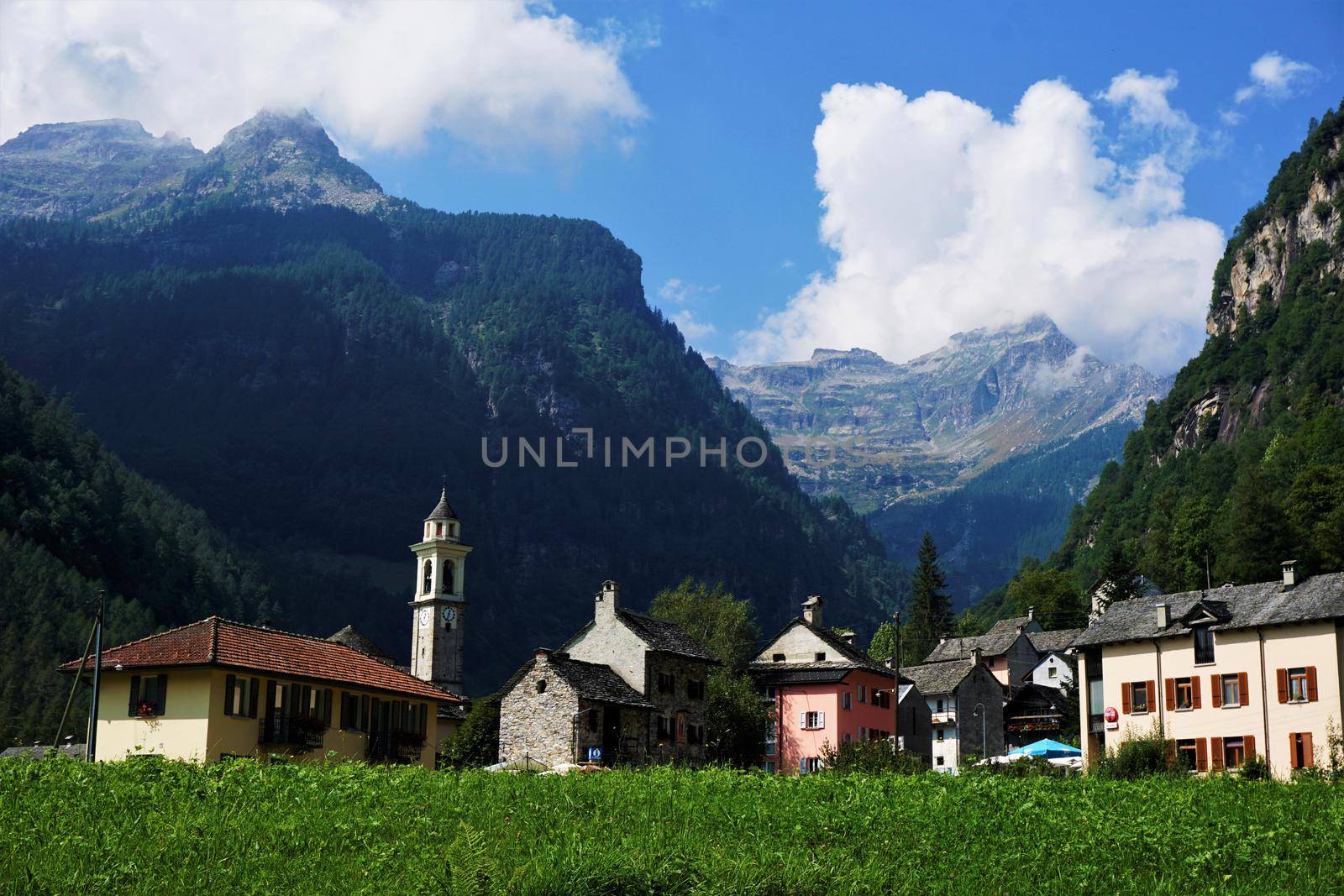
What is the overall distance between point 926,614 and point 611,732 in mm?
85599

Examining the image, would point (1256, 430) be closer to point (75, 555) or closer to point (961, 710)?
point (961, 710)

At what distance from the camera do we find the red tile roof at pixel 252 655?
148 feet

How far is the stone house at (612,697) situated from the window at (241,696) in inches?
702

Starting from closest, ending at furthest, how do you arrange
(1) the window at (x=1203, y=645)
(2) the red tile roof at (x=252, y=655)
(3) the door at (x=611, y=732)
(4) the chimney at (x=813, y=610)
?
(2) the red tile roof at (x=252, y=655)
(1) the window at (x=1203, y=645)
(3) the door at (x=611, y=732)
(4) the chimney at (x=813, y=610)

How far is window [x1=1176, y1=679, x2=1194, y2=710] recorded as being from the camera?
196 feet

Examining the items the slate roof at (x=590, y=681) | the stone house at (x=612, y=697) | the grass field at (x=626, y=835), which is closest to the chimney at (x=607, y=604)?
the stone house at (x=612, y=697)

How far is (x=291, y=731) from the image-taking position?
46250 millimetres

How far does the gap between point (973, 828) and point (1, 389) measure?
156m

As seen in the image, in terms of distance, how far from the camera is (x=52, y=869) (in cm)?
1560

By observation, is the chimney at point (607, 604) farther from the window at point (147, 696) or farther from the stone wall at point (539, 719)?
the window at point (147, 696)

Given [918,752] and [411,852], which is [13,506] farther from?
[411,852]

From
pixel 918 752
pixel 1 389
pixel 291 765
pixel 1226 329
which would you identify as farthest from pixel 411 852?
pixel 1226 329

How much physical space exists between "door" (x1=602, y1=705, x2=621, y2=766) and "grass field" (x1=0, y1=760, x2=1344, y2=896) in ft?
122

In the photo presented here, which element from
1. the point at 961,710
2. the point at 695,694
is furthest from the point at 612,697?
the point at 961,710
